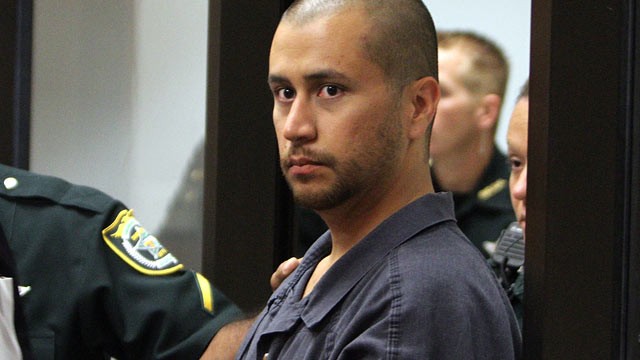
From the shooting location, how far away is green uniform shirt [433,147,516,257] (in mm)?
2619

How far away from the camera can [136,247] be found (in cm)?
205

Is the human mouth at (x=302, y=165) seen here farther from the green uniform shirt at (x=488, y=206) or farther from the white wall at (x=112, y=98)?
the white wall at (x=112, y=98)

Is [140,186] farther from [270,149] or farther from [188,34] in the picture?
[270,149]

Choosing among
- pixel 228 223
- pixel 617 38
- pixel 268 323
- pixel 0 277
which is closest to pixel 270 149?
pixel 228 223

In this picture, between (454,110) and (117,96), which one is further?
(117,96)

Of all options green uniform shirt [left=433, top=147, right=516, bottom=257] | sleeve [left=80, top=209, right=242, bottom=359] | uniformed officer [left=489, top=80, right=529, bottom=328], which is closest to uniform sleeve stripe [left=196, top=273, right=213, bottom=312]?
sleeve [left=80, top=209, right=242, bottom=359]

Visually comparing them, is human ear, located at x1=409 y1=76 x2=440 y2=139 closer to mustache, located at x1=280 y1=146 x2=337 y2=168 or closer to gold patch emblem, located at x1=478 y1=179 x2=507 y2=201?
mustache, located at x1=280 y1=146 x2=337 y2=168

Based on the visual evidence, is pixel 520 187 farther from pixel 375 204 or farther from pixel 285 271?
pixel 375 204

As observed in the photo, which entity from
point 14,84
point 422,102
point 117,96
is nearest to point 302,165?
point 422,102

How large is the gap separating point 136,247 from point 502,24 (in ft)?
3.37

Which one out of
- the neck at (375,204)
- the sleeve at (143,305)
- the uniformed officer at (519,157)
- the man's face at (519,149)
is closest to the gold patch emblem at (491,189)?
the uniformed officer at (519,157)

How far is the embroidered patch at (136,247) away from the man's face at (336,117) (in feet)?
2.28

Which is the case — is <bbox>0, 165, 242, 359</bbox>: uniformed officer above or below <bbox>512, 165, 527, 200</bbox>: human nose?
below

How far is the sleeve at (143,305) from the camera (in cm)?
199
